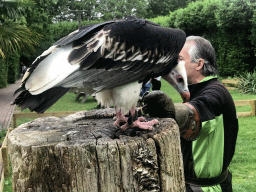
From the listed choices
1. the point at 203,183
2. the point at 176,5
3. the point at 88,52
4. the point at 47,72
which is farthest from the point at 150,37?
the point at 176,5

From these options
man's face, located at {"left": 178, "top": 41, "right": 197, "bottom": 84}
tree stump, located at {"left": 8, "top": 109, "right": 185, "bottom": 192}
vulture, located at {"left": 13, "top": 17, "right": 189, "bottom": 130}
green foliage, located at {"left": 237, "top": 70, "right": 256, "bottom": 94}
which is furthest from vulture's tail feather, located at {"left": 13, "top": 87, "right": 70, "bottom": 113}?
green foliage, located at {"left": 237, "top": 70, "right": 256, "bottom": 94}

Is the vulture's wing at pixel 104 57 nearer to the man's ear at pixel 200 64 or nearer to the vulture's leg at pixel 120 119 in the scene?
the man's ear at pixel 200 64

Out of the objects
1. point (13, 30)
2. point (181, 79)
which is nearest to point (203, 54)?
point (181, 79)

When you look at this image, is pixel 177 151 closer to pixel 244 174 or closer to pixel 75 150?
pixel 75 150

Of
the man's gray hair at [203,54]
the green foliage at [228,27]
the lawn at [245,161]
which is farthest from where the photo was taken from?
the green foliage at [228,27]

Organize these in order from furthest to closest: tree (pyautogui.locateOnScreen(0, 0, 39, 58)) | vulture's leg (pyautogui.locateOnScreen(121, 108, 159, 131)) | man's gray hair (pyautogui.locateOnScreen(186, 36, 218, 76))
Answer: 1. tree (pyautogui.locateOnScreen(0, 0, 39, 58))
2. man's gray hair (pyautogui.locateOnScreen(186, 36, 218, 76))
3. vulture's leg (pyautogui.locateOnScreen(121, 108, 159, 131))

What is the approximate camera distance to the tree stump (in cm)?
177

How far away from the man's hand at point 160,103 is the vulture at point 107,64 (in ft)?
0.41

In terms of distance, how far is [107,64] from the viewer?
2340 millimetres

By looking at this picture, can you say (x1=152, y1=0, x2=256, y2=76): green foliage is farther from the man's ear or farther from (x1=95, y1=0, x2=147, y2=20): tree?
(x1=95, y1=0, x2=147, y2=20): tree

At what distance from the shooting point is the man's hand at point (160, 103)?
2340 millimetres

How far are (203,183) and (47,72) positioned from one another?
1.69m

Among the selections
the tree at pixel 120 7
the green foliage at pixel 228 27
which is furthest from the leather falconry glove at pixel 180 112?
the tree at pixel 120 7

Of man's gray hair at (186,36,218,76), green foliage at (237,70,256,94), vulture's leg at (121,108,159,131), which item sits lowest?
green foliage at (237,70,256,94)
